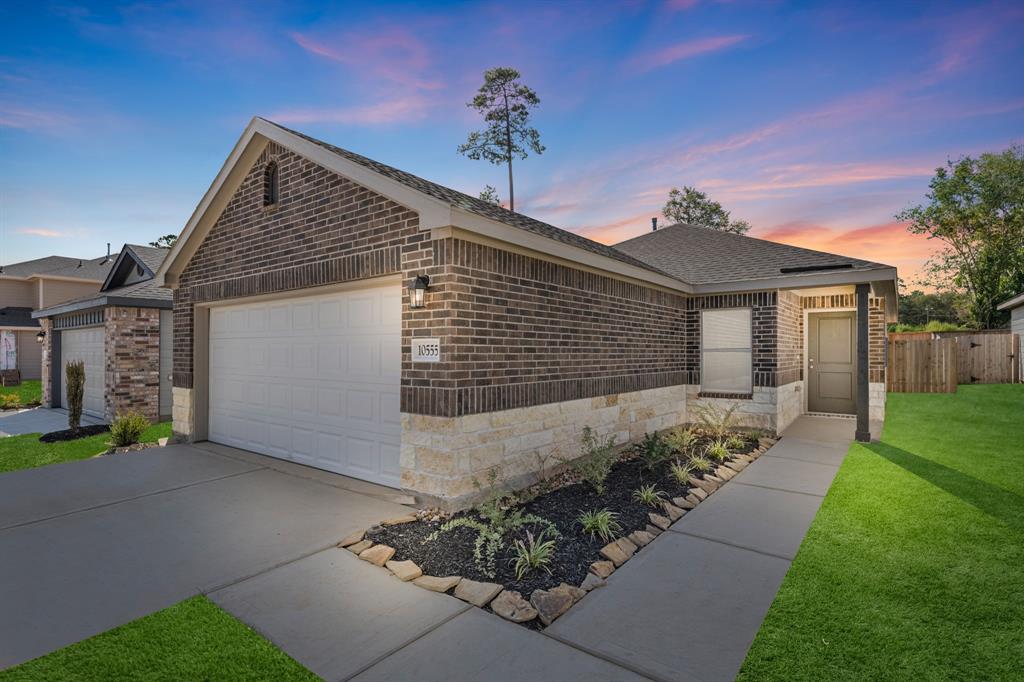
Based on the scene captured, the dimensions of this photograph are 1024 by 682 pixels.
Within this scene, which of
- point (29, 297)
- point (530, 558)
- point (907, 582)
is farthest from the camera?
point (29, 297)

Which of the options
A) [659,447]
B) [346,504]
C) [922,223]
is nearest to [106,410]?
[346,504]

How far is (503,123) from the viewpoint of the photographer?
2486cm

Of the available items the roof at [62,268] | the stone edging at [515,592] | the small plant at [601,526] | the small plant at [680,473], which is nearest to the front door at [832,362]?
the small plant at [680,473]

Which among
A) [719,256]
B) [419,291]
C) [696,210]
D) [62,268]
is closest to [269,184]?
[419,291]

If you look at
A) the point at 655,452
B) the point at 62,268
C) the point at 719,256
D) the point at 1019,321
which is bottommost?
the point at 655,452

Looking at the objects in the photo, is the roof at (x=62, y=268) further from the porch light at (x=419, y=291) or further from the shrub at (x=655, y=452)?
the shrub at (x=655, y=452)

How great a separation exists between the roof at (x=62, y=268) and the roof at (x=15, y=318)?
181 centimetres

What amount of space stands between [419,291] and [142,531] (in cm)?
352

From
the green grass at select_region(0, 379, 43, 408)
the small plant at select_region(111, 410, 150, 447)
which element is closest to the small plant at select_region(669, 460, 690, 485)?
the small plant at select_region(111, 410, 150, 447)

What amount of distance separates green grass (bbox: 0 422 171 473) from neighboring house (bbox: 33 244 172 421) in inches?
48.1

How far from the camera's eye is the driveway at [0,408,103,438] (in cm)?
1138

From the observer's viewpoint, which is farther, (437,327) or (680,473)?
(680,473)

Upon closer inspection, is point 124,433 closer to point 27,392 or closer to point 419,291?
point 419,291

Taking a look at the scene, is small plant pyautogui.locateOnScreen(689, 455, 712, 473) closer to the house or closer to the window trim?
the house
